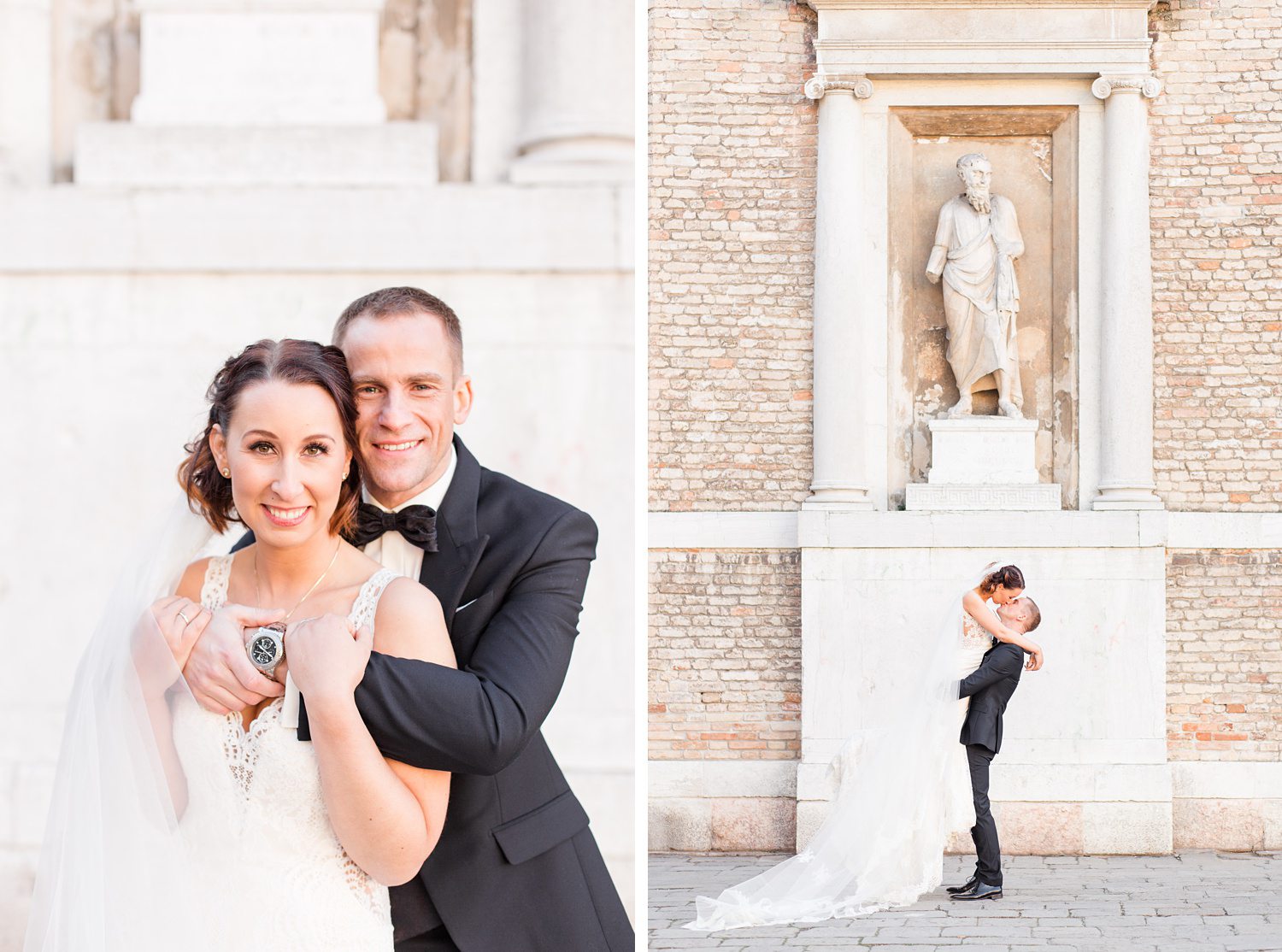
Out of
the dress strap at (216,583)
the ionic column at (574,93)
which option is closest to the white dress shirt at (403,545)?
the dress strap at (216,583)

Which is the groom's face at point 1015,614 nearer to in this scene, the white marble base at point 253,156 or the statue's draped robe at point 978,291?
the statue's draped robe at point 978,291

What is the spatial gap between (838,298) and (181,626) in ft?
21.8

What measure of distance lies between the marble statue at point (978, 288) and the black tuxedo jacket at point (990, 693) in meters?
2.40

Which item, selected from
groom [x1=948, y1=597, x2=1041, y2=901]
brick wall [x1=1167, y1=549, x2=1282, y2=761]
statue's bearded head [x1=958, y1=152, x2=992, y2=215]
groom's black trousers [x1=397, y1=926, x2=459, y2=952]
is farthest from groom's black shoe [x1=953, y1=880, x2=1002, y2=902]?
groom's black trousers [x1=397, y1=926, x2=459, y2=952]

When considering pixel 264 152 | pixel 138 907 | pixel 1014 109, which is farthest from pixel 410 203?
pixel 1014 109

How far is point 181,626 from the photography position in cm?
198

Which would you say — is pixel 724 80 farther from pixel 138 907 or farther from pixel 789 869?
pixel 138 907

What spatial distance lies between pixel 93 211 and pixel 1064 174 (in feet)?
20.3

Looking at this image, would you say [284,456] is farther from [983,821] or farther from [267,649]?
[983,821]

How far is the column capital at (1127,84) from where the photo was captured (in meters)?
8.16

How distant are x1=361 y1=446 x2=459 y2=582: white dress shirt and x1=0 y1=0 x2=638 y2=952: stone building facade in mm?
2412

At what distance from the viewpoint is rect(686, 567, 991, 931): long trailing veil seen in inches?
253

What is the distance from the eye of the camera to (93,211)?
468 cm

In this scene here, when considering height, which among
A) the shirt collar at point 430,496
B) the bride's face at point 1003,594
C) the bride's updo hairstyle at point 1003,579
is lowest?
the bride's face at point 1003,594
